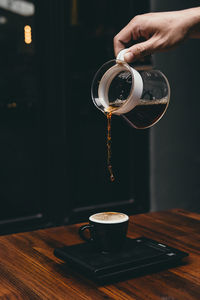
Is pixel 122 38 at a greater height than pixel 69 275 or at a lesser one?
greater

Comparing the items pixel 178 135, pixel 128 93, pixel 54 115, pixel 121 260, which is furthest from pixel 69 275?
pixel 178 135

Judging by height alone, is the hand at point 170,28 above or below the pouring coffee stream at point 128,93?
above

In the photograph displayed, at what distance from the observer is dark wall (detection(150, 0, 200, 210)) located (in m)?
3.09

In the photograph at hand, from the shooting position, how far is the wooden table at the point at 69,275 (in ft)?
2.60

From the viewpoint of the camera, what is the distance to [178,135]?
125 inches

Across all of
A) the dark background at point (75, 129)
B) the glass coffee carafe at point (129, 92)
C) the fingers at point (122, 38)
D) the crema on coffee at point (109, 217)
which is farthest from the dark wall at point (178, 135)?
the crema on coffee at point (109, 217)

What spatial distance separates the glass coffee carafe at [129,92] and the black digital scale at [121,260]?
33 centimetres

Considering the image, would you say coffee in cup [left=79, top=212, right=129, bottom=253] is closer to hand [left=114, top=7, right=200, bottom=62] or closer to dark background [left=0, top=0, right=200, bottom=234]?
hand [left=114, top=7, right=200, bottom=62]

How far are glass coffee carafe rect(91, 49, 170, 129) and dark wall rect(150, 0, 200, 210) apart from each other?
2.02 m

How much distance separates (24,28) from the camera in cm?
265

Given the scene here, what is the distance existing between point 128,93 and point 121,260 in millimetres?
417

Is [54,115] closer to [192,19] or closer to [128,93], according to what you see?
[192,19]

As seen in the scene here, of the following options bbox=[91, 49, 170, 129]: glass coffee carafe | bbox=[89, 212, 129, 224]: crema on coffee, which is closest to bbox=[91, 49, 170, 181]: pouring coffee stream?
bbox=[91, 49, 170, 129]: glass coffee carafe

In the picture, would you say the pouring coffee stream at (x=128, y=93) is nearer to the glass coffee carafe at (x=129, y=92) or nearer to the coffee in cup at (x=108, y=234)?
the glass coffee carafe at (x=129, y=92)
